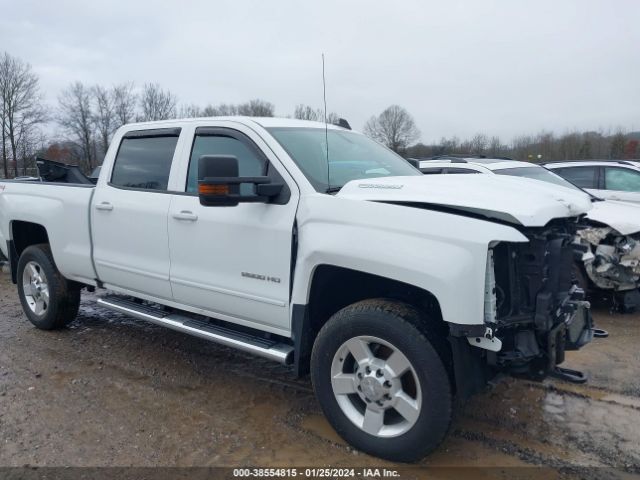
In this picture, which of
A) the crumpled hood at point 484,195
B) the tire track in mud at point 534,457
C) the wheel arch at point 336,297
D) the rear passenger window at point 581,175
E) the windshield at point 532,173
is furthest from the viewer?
the rear passenger window at point 581,175

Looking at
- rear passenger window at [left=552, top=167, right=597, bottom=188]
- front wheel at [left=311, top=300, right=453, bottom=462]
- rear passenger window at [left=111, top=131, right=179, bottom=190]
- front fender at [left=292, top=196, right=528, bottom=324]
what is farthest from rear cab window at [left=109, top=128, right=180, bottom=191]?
rear passenger window at [left=552, top=167, right=597, bottom=188]

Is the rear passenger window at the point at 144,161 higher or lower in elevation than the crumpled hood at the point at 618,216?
higher

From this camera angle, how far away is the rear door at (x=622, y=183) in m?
8.52

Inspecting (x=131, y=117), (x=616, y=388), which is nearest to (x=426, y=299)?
(x=616, y=388)

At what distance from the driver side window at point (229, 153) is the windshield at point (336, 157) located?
225 mm

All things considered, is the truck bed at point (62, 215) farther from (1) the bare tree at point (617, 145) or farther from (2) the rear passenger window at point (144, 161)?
(1) the bare tree at point (617, 145)

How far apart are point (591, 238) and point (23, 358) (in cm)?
590

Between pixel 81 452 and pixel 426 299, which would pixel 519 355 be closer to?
pixel 426 299

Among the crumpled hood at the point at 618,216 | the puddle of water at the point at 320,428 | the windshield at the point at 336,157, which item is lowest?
the puddle of water at the point at 320,428

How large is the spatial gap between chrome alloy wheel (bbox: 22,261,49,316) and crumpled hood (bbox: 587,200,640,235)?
5.80m

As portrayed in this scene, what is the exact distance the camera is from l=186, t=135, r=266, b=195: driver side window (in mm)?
3809

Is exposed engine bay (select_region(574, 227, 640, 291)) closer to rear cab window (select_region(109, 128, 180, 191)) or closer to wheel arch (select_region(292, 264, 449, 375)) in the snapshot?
wheel arch (select_region(292, 264, 449, 375))

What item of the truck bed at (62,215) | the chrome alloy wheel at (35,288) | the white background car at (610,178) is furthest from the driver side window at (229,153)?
the white background car at (610,178)

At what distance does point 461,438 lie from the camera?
11.5ft
